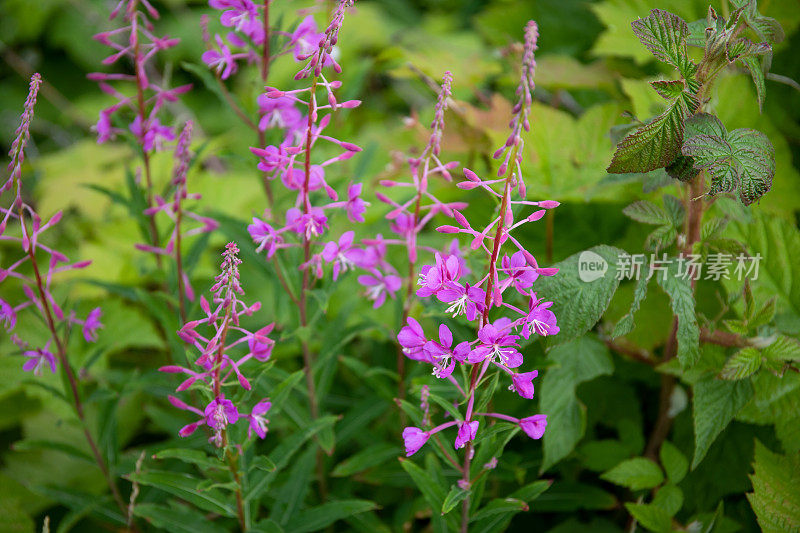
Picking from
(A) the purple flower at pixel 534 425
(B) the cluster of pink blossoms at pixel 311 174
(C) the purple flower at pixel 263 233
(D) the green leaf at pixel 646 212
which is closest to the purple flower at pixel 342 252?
(B) the cluster of pink blossoms at pixel 311 174

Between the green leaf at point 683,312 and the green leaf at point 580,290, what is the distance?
0.12 metres

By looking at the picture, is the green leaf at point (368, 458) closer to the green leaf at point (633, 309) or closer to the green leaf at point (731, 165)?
the green leaf at point (633, 309)

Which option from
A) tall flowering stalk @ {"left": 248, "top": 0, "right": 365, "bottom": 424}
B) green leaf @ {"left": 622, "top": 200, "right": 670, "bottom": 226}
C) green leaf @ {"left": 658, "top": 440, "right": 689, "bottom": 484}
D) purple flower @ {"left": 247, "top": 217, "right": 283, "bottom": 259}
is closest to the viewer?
tall flowering stalk @ {"left": 248, "top": 0, "right": 365, "bottom": 424}

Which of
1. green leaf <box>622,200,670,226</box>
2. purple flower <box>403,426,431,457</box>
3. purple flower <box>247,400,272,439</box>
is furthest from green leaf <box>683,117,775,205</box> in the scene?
purple flower <box>247,400,272,439</box>

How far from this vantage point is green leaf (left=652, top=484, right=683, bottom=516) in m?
1.63

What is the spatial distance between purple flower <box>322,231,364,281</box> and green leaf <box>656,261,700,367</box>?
0.72 metres

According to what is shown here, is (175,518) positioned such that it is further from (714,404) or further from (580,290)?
(714,404)

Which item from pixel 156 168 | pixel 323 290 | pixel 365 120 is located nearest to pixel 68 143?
pixel 156 168

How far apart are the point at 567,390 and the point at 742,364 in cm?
43

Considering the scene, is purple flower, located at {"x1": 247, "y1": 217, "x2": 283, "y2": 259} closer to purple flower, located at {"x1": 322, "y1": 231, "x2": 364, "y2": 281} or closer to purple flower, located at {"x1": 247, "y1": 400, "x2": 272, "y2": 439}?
purple flower, located at {"x1": 322, "y1": 231, "x2": 364, "y2": 281}

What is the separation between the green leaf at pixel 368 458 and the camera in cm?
169

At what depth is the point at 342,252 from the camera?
1.45 metres

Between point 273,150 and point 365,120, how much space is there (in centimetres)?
246

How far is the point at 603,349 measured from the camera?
1.71 meters
